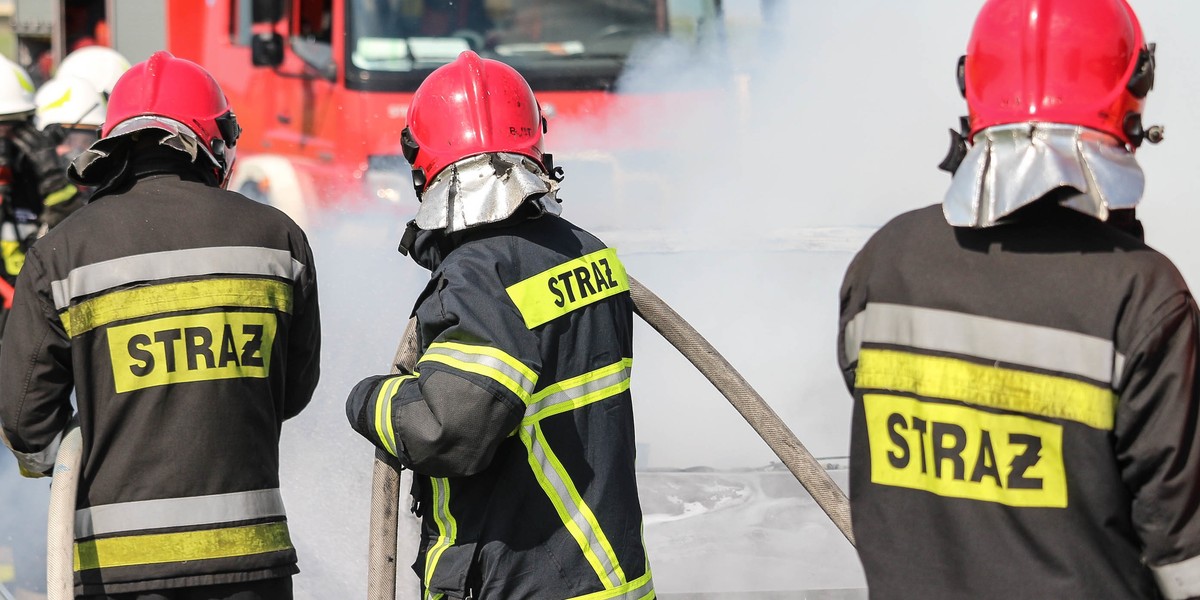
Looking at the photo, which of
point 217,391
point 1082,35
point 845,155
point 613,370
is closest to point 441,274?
point 613,370

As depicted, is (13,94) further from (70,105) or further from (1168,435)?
(1168,435)

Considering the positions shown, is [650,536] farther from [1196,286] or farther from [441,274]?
[1196,286]

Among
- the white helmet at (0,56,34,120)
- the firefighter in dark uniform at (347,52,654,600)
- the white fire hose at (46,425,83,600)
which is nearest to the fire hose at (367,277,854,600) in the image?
the firefighter in dark uniform at (347,52,654,600)

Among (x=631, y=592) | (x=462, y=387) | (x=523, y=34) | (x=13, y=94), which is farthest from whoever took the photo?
(x=13, y=94)

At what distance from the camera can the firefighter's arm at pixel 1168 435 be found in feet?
5.25

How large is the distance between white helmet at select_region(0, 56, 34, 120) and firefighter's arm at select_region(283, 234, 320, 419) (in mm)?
4246

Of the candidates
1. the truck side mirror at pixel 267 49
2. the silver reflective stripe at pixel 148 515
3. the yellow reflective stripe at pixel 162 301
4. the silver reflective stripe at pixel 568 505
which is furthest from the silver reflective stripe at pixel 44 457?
the truck side mirror at pixel 267 49

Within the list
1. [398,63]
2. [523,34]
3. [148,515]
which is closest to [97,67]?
[398,63]

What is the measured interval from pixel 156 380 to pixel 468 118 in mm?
799

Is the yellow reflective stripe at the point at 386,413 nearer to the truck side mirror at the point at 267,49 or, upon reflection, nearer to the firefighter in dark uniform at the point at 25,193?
the firefighter in dark uniform at the point at 25,193

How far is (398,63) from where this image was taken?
6203mm

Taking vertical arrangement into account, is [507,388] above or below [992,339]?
below

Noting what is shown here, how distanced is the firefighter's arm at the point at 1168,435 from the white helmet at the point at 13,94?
19.4ft

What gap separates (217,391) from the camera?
2465 mm
